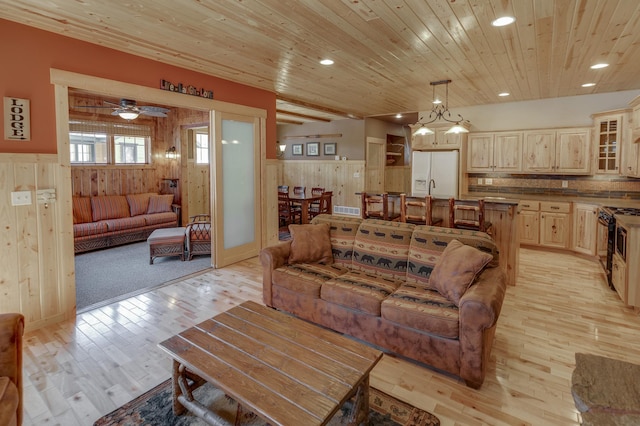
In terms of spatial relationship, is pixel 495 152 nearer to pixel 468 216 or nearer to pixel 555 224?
pixel 555 224

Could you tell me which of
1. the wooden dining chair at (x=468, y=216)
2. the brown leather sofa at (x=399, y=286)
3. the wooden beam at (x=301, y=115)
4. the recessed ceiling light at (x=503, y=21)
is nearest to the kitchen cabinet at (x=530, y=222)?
the wooden dining chair at (x=468, y=216)

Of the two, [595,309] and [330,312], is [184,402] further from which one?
[595,309]

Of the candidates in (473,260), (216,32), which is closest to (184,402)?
(473,260)

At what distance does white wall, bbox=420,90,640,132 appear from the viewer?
574 centimetres

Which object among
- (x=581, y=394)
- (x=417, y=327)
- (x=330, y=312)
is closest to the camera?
(x=581, y=394)

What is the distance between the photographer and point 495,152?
647 centimetres

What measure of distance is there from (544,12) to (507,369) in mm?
2718

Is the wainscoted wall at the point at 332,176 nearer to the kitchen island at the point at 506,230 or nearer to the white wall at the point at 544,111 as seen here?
the white wall at the point at 544,111

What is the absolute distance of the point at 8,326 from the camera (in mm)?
1808

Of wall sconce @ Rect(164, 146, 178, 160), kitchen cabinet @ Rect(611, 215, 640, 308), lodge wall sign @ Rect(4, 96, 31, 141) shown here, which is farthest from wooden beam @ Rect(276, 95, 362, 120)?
kitchen cabinet @ Rect(611, 215, 640, 308)

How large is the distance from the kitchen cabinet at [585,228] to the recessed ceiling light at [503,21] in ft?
12.5

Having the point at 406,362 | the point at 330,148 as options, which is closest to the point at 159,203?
the point at 330,148

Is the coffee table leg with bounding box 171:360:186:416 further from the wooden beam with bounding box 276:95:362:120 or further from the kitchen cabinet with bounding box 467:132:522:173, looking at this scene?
the kitchen cabinet with bounding box 467:132:522:173

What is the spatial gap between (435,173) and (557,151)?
200 centimetres
